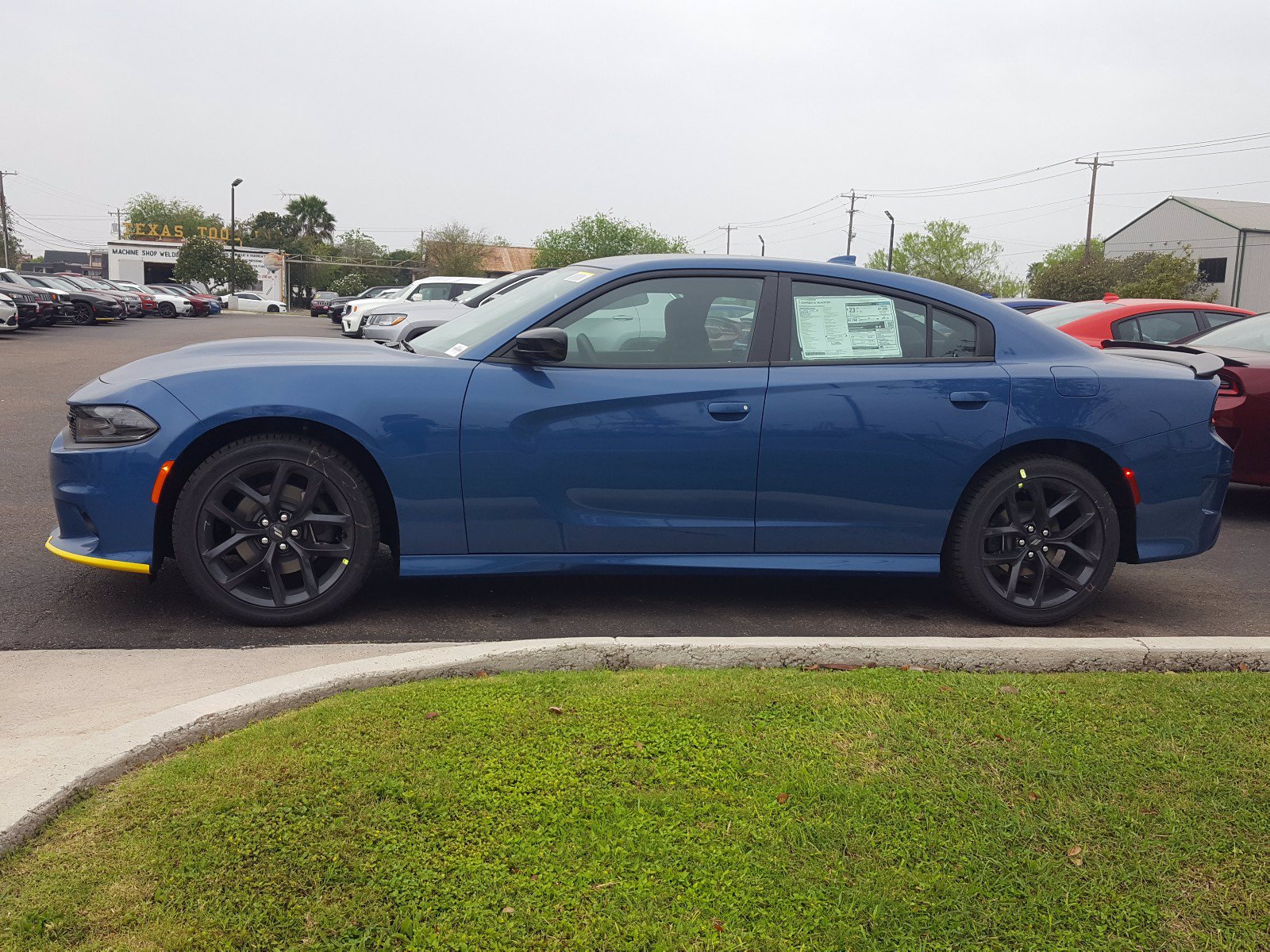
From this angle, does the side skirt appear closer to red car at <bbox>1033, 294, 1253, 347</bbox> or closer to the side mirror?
the side mirror

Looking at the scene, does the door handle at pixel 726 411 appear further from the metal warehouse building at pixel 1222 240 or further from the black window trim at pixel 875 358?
the metal warehouse building at pixel 1222 240

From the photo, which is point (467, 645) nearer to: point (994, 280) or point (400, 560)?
point (400, 560)

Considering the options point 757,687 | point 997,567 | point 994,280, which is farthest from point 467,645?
point 994,280

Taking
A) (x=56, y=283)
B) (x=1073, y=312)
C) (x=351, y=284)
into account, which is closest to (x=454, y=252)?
(x=351, y=284)

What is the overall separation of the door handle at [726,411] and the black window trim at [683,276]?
0.60 feet

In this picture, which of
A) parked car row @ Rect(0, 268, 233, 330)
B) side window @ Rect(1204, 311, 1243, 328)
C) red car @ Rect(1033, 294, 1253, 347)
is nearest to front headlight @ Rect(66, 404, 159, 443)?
red car @ Rect(1033, 294, 1253, 347)

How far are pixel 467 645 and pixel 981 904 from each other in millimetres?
2026

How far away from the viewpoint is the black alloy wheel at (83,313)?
108 feet

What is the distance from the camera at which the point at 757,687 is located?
349 centimetres

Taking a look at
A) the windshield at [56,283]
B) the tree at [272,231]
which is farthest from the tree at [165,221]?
the windshield at [56,283]

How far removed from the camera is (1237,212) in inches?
A: 2608

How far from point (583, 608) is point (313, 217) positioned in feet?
324

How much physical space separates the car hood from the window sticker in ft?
5.25

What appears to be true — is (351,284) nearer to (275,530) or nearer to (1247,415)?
(1247,415)
